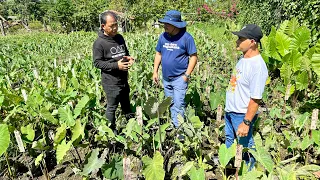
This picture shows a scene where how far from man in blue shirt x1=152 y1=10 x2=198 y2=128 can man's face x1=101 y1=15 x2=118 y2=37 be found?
447 millimetres

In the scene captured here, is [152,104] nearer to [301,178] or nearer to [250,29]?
[250,29]

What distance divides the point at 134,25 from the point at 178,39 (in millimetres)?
15141

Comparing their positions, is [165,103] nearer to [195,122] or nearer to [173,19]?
[195,122]

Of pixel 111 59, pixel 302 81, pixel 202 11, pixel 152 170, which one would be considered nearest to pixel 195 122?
pixel 152 170

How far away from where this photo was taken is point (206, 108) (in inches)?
147

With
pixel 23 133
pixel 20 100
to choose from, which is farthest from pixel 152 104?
pixel 20 100

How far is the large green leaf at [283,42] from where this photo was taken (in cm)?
424

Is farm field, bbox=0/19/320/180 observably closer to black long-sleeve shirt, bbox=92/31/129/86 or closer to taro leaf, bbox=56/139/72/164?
taro leaf, bbox=56/139/72/164

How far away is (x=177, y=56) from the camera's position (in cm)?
269

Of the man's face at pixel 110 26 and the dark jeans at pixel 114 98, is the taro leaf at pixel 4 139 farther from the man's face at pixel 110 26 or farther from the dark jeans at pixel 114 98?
the man's face at pixel 110 26

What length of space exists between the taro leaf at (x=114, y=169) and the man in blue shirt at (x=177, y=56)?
957 mm

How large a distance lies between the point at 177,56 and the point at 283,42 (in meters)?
2.35

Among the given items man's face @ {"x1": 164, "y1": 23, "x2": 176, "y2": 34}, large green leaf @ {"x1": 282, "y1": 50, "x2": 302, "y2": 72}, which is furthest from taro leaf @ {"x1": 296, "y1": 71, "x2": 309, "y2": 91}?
man's face @ {"x1": 164, "y1": 23, "x2": 176, "y2": 34}

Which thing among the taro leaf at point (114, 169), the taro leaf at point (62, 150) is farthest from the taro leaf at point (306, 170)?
the taro leaf at point (62, 150)
